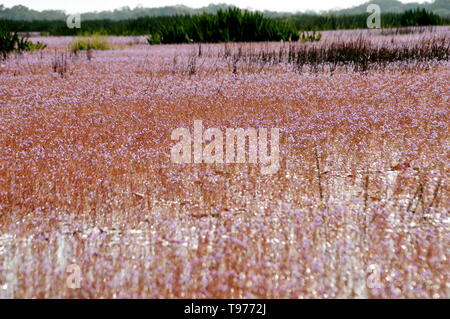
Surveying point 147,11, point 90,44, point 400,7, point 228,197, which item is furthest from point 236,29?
point 400,7

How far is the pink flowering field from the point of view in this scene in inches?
101

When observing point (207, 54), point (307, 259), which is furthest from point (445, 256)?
point (207, 54)

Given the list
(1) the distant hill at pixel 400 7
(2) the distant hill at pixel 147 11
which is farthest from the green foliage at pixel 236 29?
(2) the distant hill at pixel 147 11

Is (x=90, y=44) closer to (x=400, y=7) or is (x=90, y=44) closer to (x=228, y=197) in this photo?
(x=228, y=197)

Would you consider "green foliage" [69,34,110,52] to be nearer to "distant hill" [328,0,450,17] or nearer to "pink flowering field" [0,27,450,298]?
"pink flowering field" [0,27,450,298]

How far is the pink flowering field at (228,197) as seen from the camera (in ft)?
8.39

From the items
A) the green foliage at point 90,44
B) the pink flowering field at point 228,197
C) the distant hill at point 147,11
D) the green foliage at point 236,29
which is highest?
the distant hill at point 147,11

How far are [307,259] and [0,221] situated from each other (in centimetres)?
281

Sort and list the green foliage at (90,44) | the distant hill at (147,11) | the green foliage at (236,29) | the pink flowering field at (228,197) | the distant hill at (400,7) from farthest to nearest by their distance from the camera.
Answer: the distant hill at (147,11) → the distant hill at (400,7) → the green foliage at (236,29) → the green foliage at (90,44) → the pink flowering field at (228,197)

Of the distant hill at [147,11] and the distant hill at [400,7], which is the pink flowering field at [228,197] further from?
the distant hill at [147,11]

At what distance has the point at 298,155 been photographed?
4.67 metres

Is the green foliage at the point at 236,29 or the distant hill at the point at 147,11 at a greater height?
the distant hill at the point at 147,11

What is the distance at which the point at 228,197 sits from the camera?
3.74 metres
